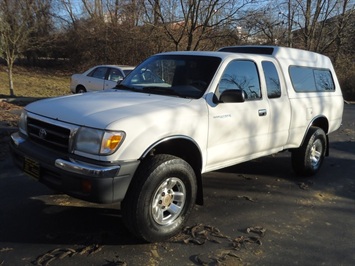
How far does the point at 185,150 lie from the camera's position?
13.2 feet

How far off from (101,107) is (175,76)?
1.24 m

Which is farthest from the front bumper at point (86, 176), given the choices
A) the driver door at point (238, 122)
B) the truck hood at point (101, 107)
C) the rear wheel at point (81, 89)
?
the rear wheel at point (81, 89)

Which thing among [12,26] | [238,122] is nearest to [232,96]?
[238,122]

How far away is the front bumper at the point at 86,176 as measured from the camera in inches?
125

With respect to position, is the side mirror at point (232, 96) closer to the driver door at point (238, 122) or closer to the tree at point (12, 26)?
the driver door at point (238, 122)

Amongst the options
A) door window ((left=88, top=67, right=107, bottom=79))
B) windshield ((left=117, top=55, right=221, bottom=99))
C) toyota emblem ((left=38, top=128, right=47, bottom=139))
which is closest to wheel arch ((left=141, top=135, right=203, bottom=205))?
windshield ((left=117, top=55, right=221, bottom=99))

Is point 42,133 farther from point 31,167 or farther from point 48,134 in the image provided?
point 31,167

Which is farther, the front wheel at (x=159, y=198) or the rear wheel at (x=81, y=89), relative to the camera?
the rear wheel at (x=81, y=89)

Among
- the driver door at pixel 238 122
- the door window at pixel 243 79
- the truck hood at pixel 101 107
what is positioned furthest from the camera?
the door window at pixel 243 79

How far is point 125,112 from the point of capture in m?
3.52

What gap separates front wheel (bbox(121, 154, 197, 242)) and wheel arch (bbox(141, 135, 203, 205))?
0.17m

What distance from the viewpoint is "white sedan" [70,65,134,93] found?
39.3ft

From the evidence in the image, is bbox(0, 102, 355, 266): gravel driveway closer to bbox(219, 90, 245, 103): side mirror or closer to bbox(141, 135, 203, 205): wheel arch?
bbox(141, 135, 203, 205): wheel arch

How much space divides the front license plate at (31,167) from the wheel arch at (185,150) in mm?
1018
